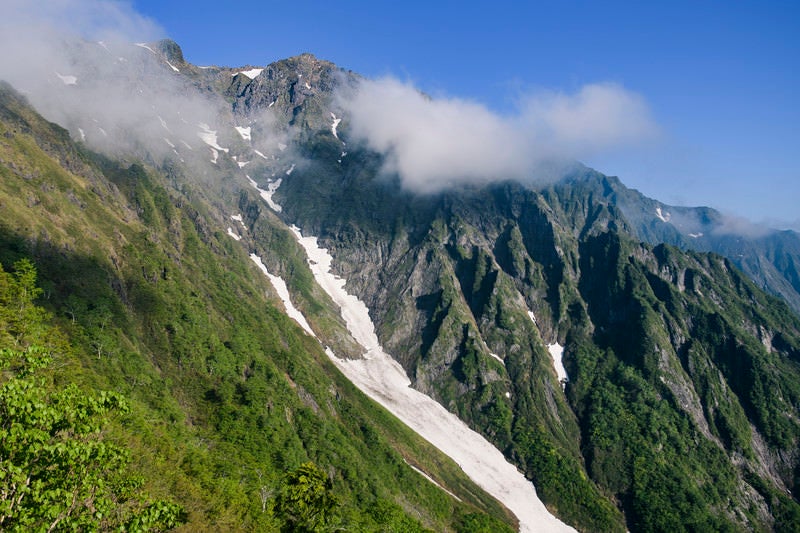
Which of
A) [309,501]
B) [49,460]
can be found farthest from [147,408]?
[49,460]

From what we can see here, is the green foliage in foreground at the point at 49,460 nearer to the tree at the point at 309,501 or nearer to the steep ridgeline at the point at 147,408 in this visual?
the steep ridgeline at the point at 147,408

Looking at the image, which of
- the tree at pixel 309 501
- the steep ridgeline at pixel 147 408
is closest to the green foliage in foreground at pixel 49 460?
the steep ridgeline at pixel 147 408

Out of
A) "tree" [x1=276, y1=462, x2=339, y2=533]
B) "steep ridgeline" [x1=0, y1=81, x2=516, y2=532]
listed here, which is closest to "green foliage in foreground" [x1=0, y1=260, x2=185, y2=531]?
"steep ridgeline" [x1=0, y1=81, x2=516, y2=532]

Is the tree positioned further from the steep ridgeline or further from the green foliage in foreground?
the green foliage in foreground

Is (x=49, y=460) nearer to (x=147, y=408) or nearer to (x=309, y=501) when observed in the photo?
(x=309, y=501)

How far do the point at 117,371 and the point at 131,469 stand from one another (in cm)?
8903

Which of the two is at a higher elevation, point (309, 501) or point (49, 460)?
point (49, 460)

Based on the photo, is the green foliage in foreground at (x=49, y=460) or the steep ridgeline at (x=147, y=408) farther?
the steep ridgeline at (x=147, y=408)

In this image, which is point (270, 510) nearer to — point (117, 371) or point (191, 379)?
point (117, 371)

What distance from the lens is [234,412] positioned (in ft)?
525

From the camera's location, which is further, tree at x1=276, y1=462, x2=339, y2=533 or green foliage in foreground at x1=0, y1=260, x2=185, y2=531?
tree at x1=276, y1=462, x2=339, y2=533

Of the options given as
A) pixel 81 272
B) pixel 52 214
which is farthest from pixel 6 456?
pixel 52 214

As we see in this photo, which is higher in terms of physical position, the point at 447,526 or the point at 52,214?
the point at 52,214

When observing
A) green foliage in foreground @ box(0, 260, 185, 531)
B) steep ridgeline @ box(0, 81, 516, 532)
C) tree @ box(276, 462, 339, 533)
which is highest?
green foliage in foreground @ box(0, 260, 185, 531)
